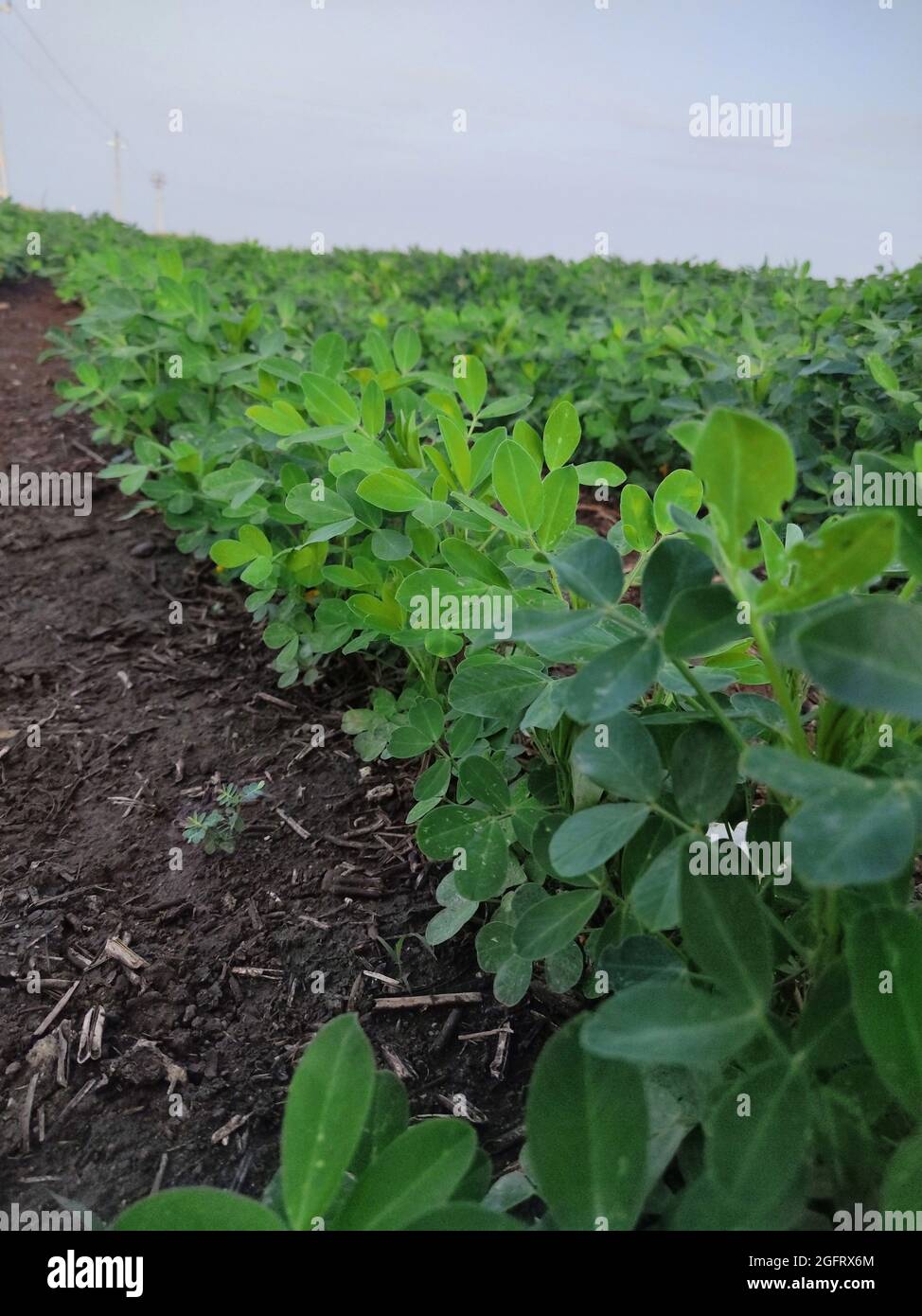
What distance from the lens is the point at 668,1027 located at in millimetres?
567

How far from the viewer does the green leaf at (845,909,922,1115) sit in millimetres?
585

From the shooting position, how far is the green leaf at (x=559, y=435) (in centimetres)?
117

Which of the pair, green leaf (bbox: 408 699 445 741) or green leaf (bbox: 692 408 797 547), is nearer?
green leaf (bbox: 692 408 797 547)

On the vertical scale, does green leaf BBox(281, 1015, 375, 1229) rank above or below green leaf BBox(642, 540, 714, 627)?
below

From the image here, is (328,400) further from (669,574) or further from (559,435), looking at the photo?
(669,574)

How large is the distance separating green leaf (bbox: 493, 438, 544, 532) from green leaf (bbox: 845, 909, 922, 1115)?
23.5 inches

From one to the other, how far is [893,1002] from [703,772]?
209 millimetres

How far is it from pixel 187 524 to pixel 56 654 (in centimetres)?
48

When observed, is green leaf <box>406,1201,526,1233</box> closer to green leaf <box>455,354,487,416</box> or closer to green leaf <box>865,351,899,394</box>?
green leaf <box>455,354,487,416</box>

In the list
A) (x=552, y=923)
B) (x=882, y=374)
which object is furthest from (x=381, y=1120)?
(x=882, y=374)

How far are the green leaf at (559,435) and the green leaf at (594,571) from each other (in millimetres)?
439

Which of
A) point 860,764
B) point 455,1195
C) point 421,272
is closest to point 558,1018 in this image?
point 455,1195

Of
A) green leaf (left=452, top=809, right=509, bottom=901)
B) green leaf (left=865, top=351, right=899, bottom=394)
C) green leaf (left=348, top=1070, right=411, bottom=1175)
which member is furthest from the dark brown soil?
green leaf (left=865, top=351, right=899, bottom=394)
